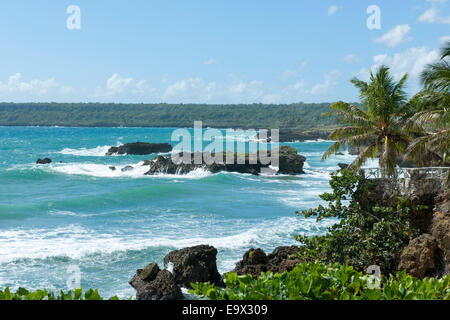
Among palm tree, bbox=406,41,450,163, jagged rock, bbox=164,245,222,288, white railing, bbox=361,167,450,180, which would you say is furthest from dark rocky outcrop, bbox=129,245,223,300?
palm tree, bbox=406,41,450,163

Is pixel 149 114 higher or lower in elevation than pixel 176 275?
higher

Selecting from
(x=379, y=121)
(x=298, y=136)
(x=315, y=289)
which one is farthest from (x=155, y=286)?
(x=298, y=136)

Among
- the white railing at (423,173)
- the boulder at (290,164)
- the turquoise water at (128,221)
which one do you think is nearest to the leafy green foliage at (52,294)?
the turquoise water at (128,221)

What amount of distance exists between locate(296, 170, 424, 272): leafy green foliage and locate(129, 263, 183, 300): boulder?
3.45 m

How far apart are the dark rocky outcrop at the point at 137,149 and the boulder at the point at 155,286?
4760 cm

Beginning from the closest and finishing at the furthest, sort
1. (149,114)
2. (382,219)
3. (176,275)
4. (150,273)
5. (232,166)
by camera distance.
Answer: (382,219) → (150,273) → (176,275) → (232,166) → (149,114)

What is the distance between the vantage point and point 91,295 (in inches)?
168

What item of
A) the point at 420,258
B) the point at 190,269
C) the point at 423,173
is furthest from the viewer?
the point at 190,269

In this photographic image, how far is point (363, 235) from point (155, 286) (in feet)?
17.9

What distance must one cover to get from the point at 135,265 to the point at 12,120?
169m

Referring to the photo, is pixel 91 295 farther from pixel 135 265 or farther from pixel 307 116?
pixel 307 116

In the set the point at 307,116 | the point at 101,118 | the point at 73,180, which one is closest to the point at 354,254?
the point at 73,180

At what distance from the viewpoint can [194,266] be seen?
1280 cm

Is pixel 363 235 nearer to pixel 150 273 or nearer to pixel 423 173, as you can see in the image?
pixel 423 173
